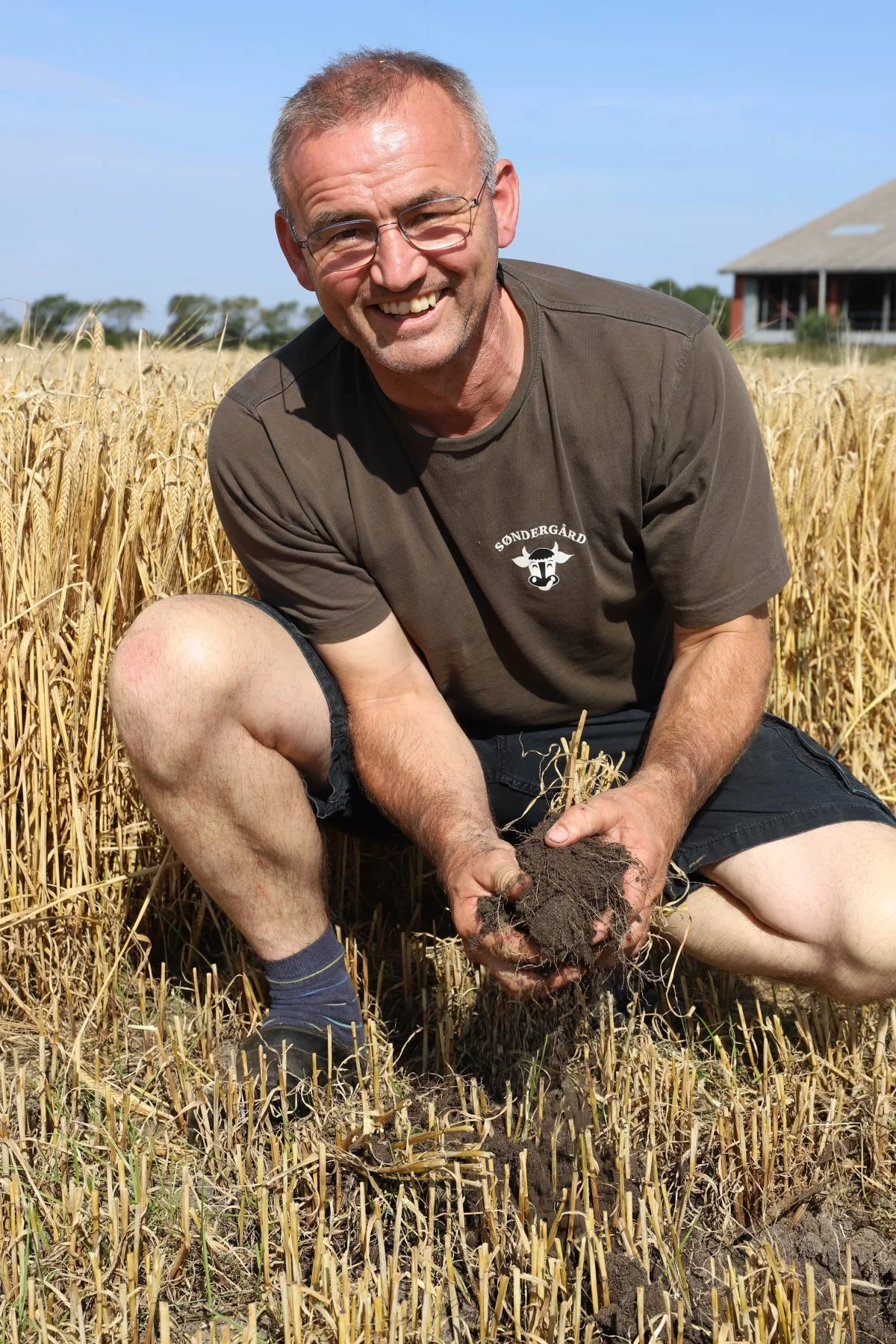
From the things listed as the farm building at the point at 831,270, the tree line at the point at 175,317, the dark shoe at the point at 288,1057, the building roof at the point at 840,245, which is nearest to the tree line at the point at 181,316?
the tree line at the point at 175,317

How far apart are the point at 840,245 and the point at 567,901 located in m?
37.3

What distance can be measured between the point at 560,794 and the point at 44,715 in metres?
1.10

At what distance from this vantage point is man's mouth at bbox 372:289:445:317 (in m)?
2.06

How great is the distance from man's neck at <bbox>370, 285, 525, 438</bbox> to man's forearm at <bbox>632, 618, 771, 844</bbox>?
1.90 ft

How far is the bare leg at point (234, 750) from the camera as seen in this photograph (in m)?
2.13

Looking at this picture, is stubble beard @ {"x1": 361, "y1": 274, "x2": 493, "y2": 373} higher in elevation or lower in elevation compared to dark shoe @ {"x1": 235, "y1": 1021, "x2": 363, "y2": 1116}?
higher

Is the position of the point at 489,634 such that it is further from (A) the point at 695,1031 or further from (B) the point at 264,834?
(A) the point at 695,1031

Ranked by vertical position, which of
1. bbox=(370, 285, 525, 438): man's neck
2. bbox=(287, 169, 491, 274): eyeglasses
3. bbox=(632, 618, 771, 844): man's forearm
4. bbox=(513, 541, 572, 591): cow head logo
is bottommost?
bbox=(632, 618, 771, 844): man's forearm

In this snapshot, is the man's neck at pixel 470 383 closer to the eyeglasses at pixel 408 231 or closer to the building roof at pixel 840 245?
the eyeglasses at pixel 408 231

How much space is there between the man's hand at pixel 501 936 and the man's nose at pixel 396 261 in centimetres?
96

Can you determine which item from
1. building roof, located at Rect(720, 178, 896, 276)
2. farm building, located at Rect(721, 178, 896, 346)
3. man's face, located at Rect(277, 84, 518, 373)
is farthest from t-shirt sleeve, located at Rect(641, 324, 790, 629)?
building roof, located at Rect(720, 178, 896, 276)

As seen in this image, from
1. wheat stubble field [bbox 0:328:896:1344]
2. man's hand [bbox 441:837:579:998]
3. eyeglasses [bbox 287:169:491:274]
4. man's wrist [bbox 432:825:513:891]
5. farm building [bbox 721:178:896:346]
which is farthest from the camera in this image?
farm building [bbox 721:178:896:346]

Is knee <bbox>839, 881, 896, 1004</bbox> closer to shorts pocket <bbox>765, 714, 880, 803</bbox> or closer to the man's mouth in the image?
shorts pocket <bbox>765, 714, 880, 803</bbox>

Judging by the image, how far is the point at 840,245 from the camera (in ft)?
115
